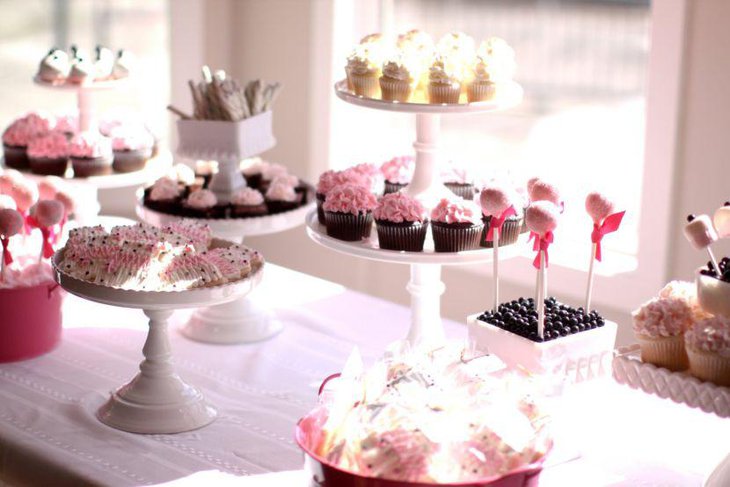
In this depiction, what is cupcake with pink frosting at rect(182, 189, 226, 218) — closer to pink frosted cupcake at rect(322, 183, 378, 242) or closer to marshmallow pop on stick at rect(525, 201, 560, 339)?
pink frosted cupcake at rect(322, 183, 378, 242)

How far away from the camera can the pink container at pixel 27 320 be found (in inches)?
96.3

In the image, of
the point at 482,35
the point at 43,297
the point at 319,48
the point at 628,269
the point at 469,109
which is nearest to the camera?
the point at 469,109

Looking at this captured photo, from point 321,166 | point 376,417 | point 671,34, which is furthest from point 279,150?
point 376,417

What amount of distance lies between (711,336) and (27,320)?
4.82ft

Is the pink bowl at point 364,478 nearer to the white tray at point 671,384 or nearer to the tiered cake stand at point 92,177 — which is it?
the white tray at point 671,384

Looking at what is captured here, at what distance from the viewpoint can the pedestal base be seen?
2.65 meters

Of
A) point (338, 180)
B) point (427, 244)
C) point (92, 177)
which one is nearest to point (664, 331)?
point (427, 244)

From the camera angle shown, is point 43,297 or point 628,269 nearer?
point 43,297

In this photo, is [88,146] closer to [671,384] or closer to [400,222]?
[400,222]

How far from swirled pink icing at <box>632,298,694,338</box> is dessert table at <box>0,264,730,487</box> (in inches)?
6.3

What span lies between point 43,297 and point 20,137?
695mm

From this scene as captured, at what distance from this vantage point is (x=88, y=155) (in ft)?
9.53

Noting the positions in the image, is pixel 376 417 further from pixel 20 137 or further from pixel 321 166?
pixel 321 166

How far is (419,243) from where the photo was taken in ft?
7.54
